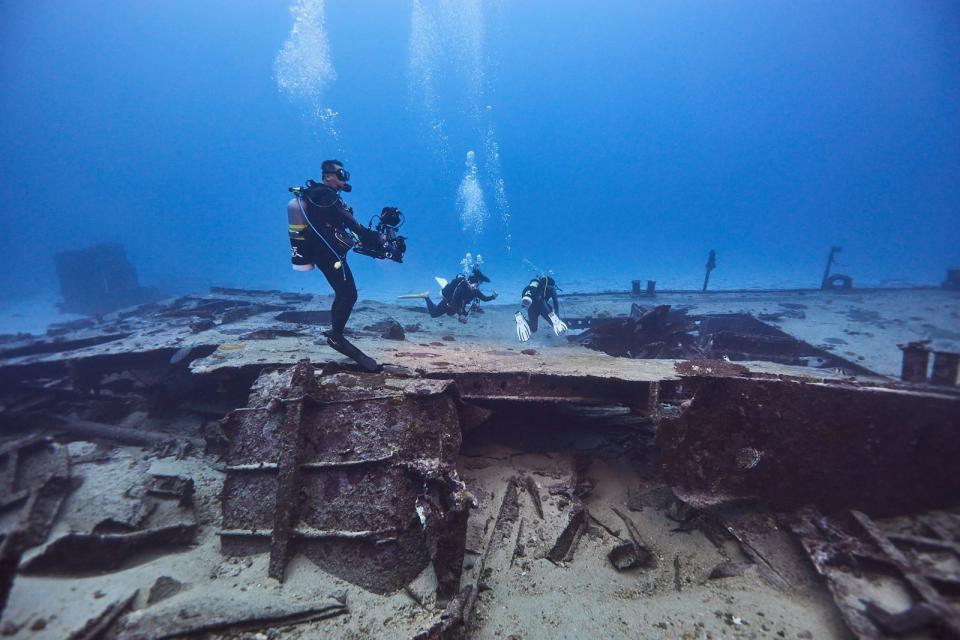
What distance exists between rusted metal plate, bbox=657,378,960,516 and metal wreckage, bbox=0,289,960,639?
0.01 m

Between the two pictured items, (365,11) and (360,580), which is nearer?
(360,580)

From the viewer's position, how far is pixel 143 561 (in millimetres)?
3123

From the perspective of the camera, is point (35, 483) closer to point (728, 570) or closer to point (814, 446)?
point (728, 570)

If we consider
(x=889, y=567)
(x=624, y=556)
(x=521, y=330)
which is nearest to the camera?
(x=889, y=567)

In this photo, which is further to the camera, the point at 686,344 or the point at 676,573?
the point at 686,344

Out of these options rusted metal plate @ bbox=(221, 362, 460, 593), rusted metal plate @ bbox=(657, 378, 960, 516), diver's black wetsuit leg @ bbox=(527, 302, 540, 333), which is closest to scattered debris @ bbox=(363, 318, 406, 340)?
diver's black wetsuit leg @ bbox=(527, 302, 540, 333)

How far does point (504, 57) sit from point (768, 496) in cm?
19690

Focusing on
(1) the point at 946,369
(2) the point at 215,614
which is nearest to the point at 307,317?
(2) the point at 215,614

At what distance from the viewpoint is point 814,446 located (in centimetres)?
315

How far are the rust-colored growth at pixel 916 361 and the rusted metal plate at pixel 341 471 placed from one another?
461 cm

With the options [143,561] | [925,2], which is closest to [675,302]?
[143,561]

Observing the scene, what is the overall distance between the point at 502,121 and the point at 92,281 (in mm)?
177255

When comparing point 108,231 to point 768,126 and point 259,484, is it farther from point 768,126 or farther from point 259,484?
point 768,126

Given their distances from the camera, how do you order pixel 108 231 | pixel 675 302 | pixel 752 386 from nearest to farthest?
pixel 752 386 < pixel 675 302 < pixel 108 231
